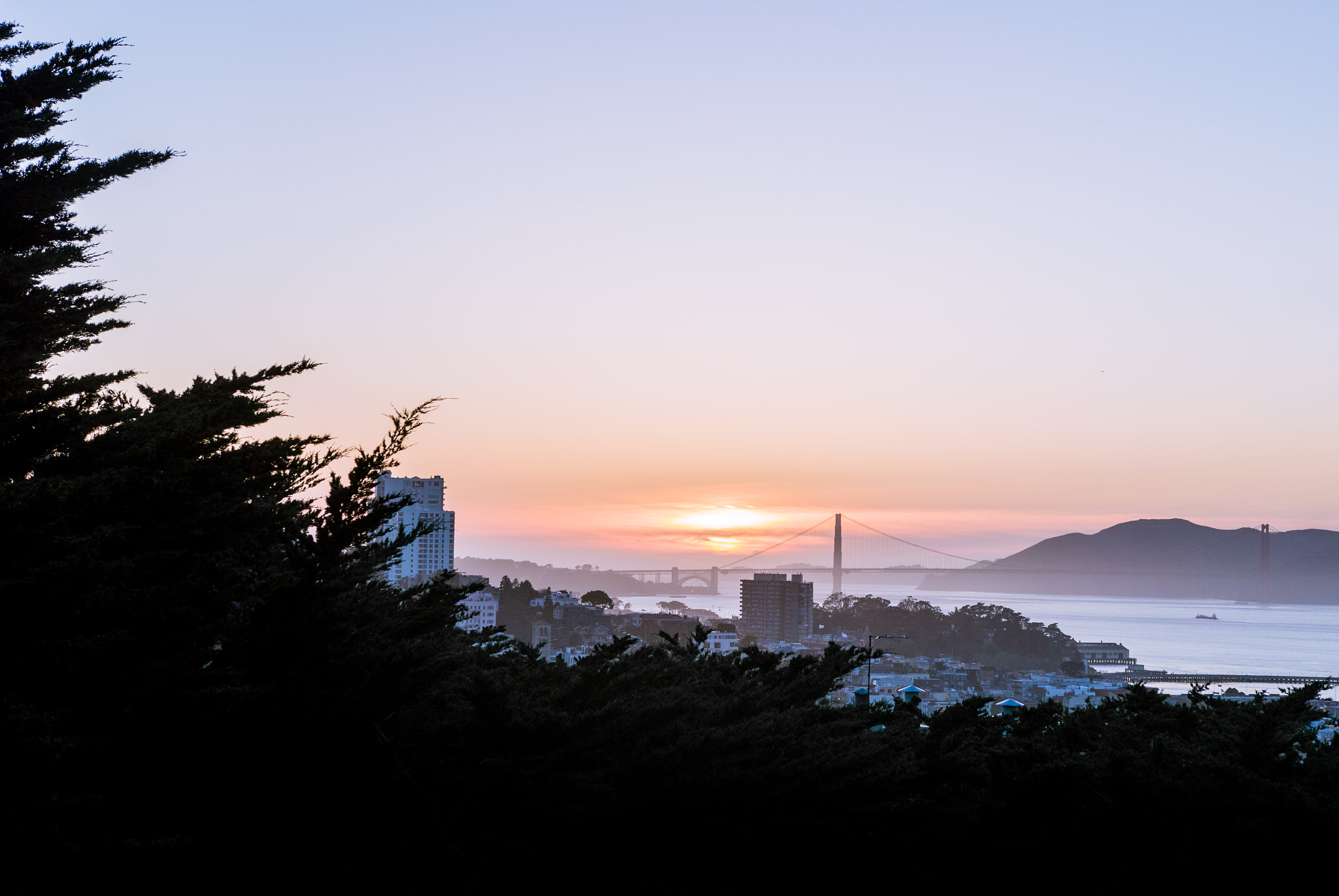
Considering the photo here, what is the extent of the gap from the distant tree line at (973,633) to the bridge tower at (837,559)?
3667cm

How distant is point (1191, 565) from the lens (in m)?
119

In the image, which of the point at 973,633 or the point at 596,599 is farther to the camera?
the point at 973,633

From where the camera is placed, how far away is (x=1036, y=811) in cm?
623

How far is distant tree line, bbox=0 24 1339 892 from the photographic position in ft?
12.3

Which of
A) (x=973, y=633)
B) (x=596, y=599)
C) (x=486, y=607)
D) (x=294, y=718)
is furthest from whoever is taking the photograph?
(x=973, y=633)

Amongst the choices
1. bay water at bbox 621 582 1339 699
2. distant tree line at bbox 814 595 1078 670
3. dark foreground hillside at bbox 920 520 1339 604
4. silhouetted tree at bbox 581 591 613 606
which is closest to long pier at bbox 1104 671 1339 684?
bay water at bbox 621 582 1339 699

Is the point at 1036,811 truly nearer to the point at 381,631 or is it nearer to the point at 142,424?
the point at 381,631

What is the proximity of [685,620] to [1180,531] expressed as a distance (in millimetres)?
97347

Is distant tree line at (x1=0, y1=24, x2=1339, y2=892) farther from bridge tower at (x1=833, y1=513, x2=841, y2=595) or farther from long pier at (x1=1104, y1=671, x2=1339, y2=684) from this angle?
bridge tower at (x1=833, y1=513, x2=841, y2=595)

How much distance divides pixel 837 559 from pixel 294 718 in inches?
4047

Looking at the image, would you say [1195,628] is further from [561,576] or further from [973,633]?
[561,576]

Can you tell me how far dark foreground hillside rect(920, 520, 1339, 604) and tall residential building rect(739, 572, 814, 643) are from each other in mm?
55240

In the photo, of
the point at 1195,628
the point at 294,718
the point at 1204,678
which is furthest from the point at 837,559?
the point at 294,718

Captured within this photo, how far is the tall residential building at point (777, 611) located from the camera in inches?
2173
